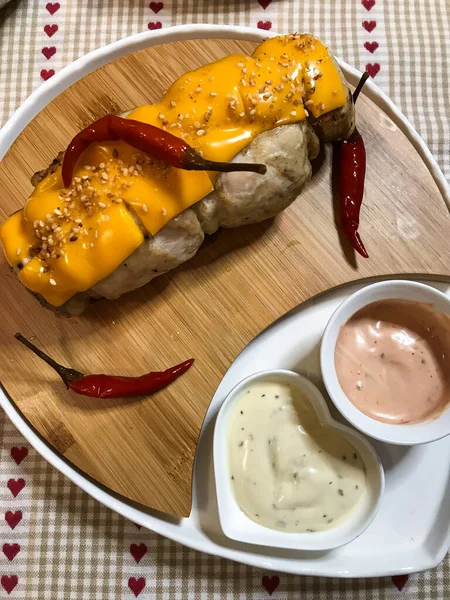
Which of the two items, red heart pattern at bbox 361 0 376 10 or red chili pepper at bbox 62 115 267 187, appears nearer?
red chili pepper at bbox 62 115 267 187

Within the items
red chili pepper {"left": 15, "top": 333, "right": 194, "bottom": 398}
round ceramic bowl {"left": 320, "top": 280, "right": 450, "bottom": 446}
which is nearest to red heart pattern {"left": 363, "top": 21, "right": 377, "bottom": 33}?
round ceramic bowl {"left": 320, "top": 280, "right": 450, "bottom": 446}

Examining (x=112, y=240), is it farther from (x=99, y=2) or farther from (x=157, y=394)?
(x=99, y=2)

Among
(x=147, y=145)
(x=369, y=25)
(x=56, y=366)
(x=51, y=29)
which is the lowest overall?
(x=56, y=366)

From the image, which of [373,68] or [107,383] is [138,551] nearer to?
[107,383]

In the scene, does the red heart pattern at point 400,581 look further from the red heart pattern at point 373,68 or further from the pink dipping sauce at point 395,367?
the red heart pattern at point 373,68

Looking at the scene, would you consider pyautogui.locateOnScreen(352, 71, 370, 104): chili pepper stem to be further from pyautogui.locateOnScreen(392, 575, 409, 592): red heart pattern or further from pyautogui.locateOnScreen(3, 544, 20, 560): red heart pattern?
pyautogui.locateOnScreen(3, 544, 20, 560): red heart pattern

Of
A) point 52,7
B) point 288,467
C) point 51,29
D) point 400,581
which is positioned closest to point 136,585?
point 288,467
